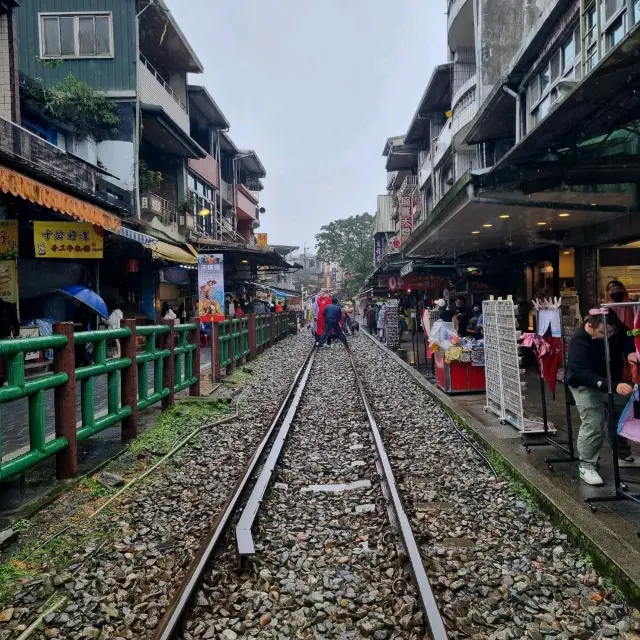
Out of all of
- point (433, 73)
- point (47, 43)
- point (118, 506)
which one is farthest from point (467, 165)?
point (118, 506)

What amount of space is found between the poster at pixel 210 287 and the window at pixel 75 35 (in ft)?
33.3

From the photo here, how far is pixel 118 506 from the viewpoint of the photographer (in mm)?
4723

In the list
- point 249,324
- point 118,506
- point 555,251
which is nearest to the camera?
point 118,506

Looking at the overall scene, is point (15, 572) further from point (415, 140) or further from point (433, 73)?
point (415, 140)

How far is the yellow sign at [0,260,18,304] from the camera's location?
35.8 ft

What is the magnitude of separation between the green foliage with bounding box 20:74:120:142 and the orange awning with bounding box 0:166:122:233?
294 inches

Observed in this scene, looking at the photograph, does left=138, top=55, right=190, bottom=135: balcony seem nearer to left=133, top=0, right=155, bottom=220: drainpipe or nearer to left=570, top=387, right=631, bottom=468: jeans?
left=133, top=0, right=155, bottom=220: drainpipe

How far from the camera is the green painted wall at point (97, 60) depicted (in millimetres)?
17281

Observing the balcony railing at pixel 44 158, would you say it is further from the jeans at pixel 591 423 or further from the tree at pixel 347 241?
the tree at pixel 347 241

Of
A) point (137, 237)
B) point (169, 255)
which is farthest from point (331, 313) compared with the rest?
point (137, 237)

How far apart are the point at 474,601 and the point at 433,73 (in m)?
21.9

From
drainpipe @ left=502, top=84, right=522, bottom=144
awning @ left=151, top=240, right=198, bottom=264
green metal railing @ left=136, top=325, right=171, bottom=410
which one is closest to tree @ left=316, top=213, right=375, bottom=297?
awning @ left=151, top=240, right=198, bottom=264

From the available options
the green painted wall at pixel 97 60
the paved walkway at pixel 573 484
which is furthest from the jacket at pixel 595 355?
the green painted wall at pixel 97 60

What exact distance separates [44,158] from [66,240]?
74.7 inches
